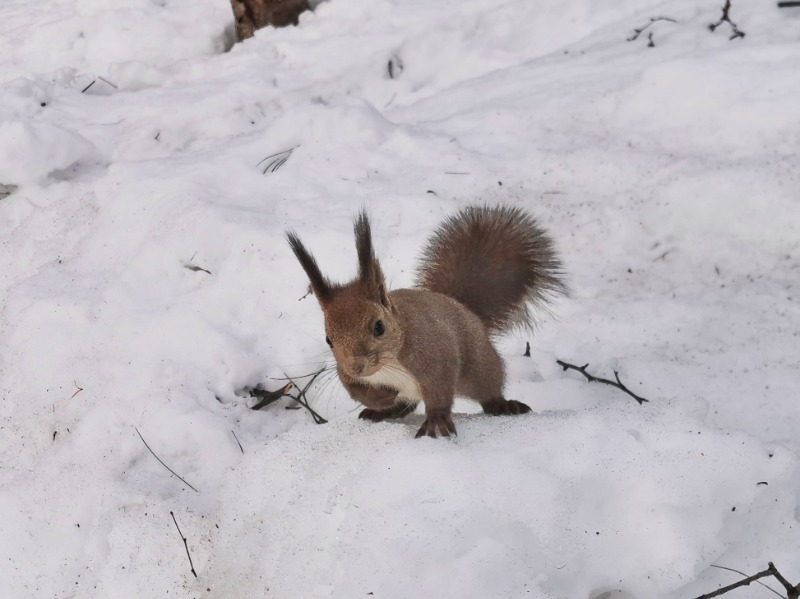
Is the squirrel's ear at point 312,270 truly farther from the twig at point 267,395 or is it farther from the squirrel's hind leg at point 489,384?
the twig at point 267,395

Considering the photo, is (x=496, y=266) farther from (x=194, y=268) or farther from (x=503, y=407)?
(x=194, y=268)

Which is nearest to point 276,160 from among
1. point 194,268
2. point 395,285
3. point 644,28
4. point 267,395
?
point 194,268

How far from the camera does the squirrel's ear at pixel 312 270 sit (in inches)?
68.6

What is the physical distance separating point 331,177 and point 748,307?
68.2 inches

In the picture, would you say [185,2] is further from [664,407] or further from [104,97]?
[664,407]

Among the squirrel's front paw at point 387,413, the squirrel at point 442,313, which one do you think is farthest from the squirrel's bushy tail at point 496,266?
the squirrel's front paw at point 387,413

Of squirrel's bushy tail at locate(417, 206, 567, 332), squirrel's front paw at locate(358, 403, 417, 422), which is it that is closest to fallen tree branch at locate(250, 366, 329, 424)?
squirrel's front paw at locate(358, 403, 417, 422)

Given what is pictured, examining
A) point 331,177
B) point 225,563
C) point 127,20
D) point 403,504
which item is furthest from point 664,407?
point 127,20

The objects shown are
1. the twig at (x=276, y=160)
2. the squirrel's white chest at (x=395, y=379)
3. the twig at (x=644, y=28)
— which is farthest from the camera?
the twig at (x=644, y=28)

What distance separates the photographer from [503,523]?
155 centimetres

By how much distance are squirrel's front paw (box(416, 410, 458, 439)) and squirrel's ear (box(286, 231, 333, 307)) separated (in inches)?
14.7

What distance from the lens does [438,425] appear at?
6.03 ft

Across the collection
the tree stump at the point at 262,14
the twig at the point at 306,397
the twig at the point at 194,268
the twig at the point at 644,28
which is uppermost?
the tree stump at the point at 262,14

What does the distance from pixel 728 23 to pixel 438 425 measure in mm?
2839
